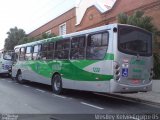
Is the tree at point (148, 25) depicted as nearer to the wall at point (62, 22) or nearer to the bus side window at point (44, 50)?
the bus side window at point (44, 50)

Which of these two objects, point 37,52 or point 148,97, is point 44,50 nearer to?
point 37,52

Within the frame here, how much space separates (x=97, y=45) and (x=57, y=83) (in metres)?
3.66

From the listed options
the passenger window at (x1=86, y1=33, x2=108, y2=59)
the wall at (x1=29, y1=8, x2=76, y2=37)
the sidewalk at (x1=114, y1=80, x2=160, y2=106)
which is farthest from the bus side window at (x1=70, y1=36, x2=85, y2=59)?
the wall at (x1=29, y1=8, x2=76, y2=37)

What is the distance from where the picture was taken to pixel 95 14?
91.7 ft

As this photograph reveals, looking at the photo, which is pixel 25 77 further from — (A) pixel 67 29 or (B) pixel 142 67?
(A) pixel 67 29

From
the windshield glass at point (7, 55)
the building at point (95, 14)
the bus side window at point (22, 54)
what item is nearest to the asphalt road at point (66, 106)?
the bus side window at point (22, 54)

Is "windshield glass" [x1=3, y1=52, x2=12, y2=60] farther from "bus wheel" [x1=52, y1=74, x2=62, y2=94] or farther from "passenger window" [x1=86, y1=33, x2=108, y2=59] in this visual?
"passenger window" [x1=86, y1=33, x2=108, y2=59]

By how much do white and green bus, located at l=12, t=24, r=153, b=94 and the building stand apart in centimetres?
777

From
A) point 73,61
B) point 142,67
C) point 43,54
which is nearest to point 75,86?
point 73,61

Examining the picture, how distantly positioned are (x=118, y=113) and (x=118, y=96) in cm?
437

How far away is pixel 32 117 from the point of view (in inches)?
367

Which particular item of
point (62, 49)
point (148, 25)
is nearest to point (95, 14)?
point (148, 25)

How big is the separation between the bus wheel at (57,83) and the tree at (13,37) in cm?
3611

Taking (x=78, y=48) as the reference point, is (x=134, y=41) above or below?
above
